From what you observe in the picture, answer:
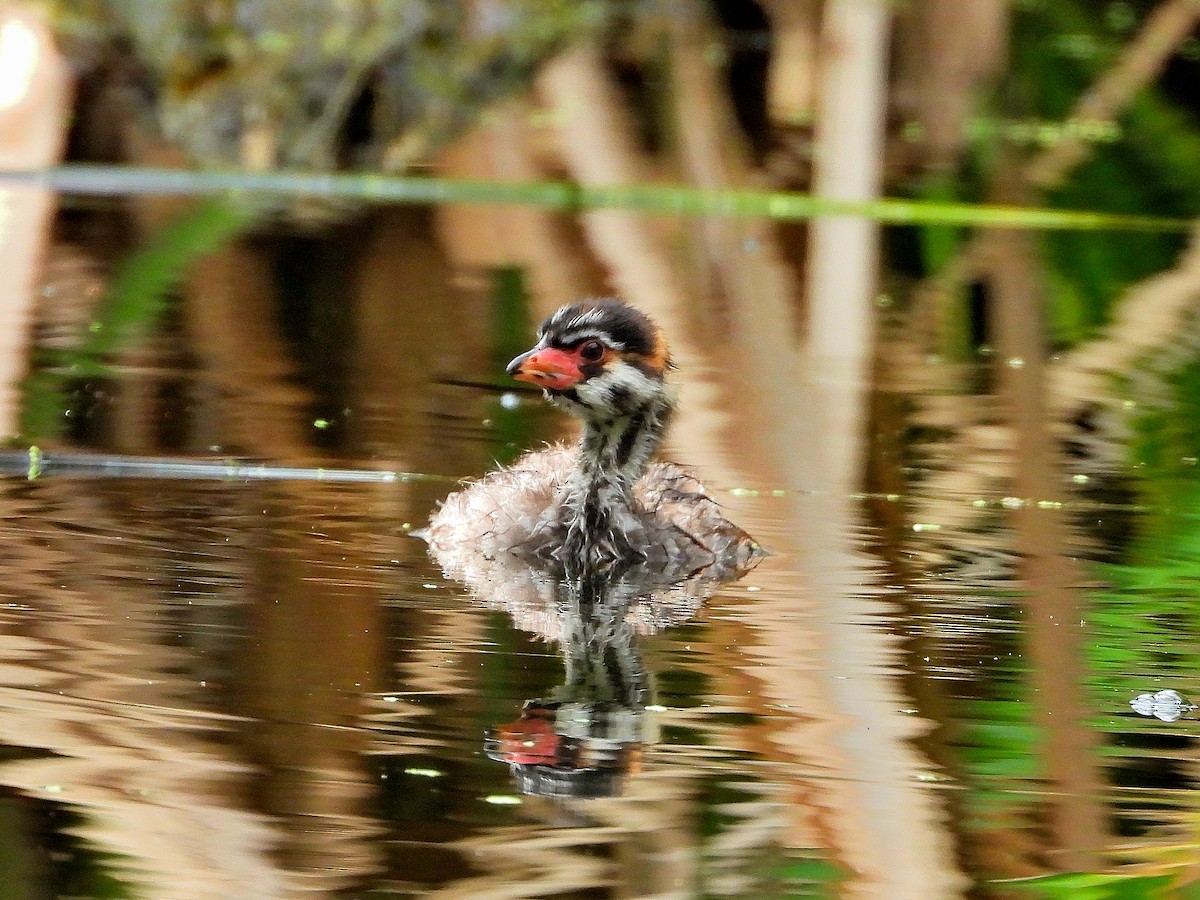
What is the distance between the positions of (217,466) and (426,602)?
1.85m

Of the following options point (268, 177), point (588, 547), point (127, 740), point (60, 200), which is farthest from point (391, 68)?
point (127, 740)

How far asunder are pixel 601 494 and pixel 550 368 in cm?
40

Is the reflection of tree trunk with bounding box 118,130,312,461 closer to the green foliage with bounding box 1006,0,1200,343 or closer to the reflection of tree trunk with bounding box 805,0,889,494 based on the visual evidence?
the reflection of tree trunk with bounding box 805,0,889,494

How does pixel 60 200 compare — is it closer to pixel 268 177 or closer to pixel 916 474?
pixel 268 177

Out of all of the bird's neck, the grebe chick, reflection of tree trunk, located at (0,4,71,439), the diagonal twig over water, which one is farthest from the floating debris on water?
reflection of tree trunk, located at (0,4,71,439)

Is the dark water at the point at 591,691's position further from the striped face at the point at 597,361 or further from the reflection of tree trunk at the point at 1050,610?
the striped face at the point at 597,361

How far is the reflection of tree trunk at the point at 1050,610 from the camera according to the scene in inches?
180

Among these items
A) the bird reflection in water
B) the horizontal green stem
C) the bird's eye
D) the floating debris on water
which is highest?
the horizontal green stem

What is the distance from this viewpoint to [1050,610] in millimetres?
6270

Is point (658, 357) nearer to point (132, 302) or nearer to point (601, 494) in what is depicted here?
point (601, 494)

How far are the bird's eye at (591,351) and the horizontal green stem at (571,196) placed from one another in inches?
356

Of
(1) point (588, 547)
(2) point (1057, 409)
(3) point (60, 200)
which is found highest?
(3) point (60, 200)

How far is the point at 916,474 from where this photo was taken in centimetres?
816

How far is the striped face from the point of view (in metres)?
6.75
